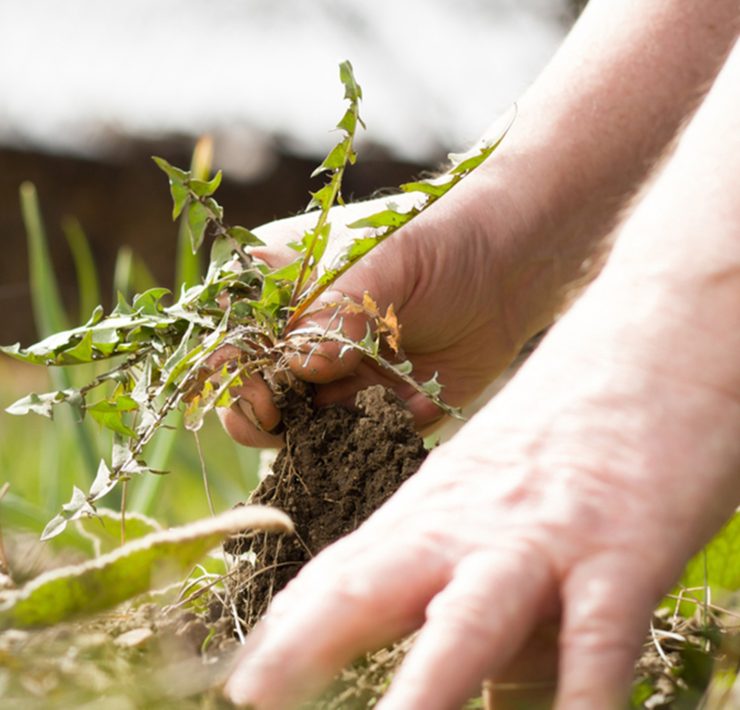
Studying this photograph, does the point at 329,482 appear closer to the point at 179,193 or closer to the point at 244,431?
the point at 244,431

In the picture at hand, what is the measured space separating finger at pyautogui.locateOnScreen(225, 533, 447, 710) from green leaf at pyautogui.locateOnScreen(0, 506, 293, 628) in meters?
0.08

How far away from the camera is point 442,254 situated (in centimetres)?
137

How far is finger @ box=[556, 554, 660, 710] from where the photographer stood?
0.58 m

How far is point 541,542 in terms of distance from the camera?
62 centimetres

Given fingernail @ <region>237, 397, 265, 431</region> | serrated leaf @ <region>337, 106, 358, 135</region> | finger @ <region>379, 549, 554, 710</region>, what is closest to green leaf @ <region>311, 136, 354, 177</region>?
serrated leaf @ <region>337, 106, 358, 135</region>

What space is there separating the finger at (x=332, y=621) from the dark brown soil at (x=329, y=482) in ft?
1.09

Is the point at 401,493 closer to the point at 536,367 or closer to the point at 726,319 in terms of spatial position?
the point at 536,367

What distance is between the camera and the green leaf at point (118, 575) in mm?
703

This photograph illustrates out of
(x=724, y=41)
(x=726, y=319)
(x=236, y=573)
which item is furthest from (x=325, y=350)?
(x=724, y=41)

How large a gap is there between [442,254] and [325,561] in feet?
2.53

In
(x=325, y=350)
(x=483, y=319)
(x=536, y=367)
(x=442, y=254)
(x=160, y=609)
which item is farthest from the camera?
(x=483, y=319)

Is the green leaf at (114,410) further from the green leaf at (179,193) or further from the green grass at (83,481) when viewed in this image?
the green grass at (83,481)

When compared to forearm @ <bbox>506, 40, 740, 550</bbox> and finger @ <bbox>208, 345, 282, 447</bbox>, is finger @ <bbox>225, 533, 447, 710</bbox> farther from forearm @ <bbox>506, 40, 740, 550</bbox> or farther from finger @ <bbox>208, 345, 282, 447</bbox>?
finger @ <bbox>208, 345, 282, 447</bbox>

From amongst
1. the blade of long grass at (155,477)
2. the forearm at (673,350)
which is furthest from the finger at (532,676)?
the blade of long grass at (155,477)
